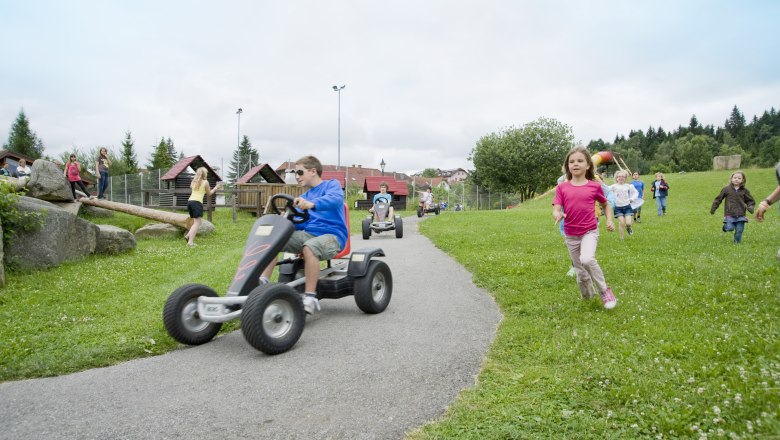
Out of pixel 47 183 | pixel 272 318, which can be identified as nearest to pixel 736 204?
pixel 272 318

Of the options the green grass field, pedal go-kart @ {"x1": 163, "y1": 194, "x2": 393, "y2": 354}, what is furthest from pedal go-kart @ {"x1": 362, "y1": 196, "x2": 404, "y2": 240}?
pedal go-kart @ {"x1": 163, "y1": 194, "x2": 393, "y2": 354}

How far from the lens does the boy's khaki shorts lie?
16.4 feet

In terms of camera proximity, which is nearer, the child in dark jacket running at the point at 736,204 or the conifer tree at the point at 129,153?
the child in dark jacket running at the point at 736,204

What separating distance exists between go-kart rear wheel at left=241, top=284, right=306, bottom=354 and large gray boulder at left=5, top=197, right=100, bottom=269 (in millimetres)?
5655

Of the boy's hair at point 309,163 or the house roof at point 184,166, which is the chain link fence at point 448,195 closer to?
the house roof at point 184,166

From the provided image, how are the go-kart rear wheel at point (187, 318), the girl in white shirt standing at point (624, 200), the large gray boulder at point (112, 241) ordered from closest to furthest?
the go-kart rear wheel at point (187, 318), the large gray boulder at point (112, 241), the girl in white shirt standing at point (624, 200)

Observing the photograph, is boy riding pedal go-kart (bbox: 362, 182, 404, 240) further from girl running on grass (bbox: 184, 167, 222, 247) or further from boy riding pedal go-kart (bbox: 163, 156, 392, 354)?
boy riding pedal go-kart (bbox: 163, 156, 392, 354)

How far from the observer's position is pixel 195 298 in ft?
14.3

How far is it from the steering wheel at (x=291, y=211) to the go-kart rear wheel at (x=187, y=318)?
104 cm

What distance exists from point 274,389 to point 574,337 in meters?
2.57

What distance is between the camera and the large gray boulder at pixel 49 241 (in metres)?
7.45

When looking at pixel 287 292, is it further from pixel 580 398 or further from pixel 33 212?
pixel 33 212

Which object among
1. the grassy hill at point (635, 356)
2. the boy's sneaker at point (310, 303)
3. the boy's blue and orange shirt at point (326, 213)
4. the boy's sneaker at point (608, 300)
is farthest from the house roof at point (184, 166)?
the boy's sneaker at point (608, 300)

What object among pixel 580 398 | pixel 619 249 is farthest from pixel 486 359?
pixel 619 249
